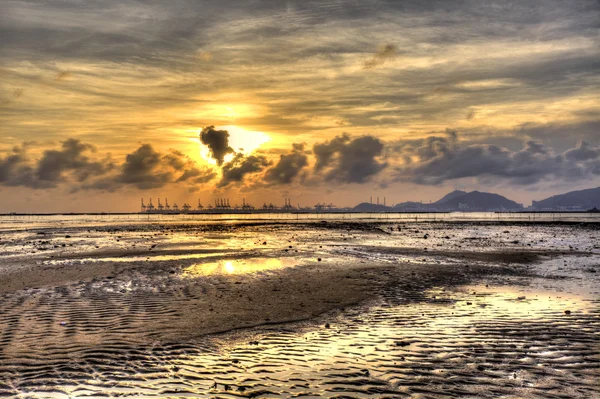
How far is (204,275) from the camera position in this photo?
2781cm

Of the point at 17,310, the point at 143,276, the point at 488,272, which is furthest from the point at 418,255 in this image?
the point at 17,310

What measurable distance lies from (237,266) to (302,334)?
1847 cm

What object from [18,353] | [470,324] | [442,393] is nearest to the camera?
[442,393]

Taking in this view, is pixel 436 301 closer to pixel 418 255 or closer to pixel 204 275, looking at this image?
pixel 204 275

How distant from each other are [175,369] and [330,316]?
706 centimetres

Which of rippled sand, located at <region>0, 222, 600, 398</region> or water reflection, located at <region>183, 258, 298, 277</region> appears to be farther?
water reflection, located at <region>183, 258, 298, 277</region>

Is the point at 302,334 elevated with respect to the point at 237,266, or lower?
lower

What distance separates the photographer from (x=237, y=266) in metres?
32.2

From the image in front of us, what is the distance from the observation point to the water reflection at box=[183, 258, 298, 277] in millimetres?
29209

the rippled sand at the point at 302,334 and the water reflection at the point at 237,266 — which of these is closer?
the rippled sand at the point at 302,334

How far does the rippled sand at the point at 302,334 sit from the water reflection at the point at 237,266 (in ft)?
2.96

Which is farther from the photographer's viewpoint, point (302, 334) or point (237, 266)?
point (237, 266)

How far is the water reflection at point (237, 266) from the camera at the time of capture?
1150 inches

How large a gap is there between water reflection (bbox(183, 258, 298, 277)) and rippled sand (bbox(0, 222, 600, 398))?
903 mm
